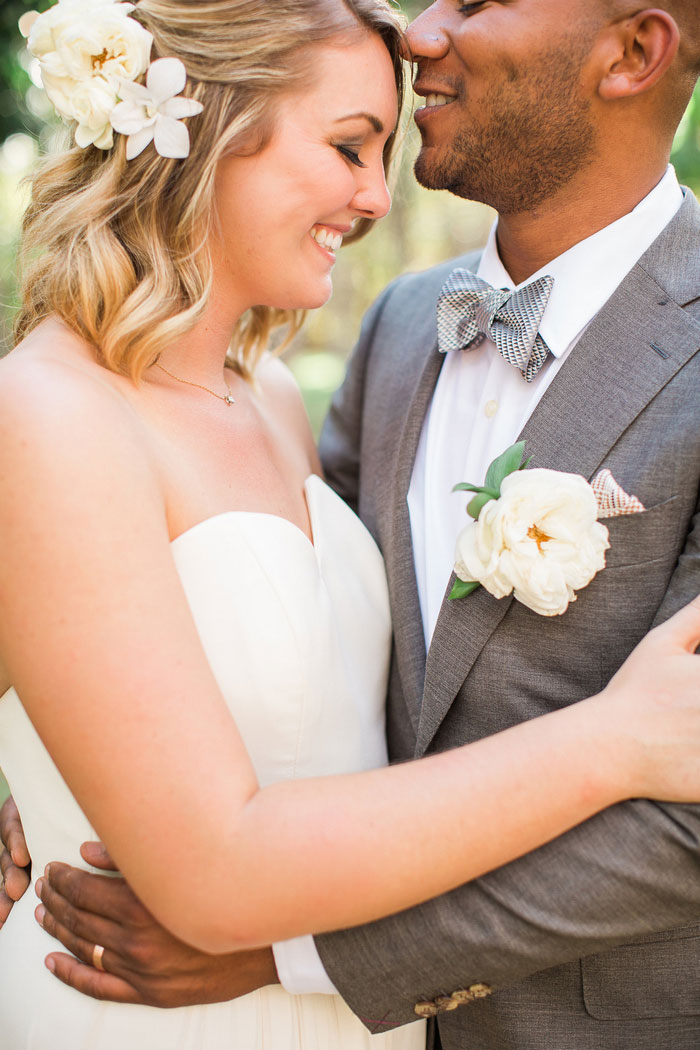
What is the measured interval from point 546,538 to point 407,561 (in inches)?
18.9

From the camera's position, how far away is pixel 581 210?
7.37ft

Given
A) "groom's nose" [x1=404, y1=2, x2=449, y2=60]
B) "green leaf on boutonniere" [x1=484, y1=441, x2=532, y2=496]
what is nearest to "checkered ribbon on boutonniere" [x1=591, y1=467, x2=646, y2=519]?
"green leaf on boutonniere" [x1=484, y1=441, x2=532, y2=496]

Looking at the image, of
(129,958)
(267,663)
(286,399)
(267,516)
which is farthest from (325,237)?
(129,958)

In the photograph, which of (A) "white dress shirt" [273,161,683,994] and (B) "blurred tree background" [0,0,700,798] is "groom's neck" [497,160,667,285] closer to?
(A) "white dress shirt" [273,161,683,994]

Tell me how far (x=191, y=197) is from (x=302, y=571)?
2.72ft

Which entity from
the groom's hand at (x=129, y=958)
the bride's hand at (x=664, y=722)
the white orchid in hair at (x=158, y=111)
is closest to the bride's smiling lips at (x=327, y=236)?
the white orchid in hair at (x=158, y=111)

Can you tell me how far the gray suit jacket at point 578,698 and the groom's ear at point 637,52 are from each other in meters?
0.35

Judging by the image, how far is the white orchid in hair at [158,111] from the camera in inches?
70.7

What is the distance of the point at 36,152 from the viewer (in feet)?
8.73

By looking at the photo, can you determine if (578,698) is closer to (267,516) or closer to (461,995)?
(461,995)

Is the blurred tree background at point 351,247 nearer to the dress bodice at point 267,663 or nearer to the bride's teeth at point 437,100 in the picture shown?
the bride's teeth at point 437,100

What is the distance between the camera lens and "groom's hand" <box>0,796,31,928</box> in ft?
6.43

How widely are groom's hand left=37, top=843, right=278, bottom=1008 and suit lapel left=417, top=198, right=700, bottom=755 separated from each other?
0.58 metres

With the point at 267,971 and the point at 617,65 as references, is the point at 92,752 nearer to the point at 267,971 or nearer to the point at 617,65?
the point at 267,971
